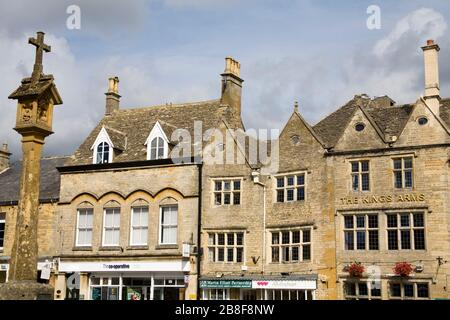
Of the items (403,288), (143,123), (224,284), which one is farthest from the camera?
(143,123)

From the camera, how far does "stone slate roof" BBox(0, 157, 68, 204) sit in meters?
37.7

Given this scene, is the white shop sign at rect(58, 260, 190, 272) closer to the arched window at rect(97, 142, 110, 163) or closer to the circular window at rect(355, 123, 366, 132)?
the arched window at rect(97, 142, 110, 163)

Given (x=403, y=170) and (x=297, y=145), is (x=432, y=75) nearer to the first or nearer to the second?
(x=403, y=170)

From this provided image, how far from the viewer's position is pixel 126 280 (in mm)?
33844

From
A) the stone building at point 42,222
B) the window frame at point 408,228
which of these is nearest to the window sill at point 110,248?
the stone building at point 42,222

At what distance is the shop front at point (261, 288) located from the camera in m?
29.1

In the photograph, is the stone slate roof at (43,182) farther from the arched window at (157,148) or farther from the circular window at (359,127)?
the circular window at (359,127)

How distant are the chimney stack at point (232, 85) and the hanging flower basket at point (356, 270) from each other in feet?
43.3

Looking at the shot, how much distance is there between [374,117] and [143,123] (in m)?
15.1

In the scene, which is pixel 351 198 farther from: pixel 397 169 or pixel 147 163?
pixel 147 163

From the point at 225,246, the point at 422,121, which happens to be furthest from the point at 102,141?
the point at 422,121

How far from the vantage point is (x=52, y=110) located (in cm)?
1827

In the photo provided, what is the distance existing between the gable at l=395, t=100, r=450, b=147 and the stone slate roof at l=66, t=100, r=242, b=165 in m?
11.0
